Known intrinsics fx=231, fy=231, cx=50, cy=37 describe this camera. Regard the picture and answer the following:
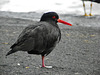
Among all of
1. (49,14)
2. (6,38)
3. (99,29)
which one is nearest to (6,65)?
(49,14)

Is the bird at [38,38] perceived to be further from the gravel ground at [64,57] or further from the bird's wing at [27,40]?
the gravel ground at [64,57]

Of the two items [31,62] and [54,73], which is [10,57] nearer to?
[31,62]

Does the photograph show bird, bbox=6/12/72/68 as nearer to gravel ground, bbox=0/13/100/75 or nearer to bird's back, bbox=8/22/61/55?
bird's back, bbox=8/22/61/55

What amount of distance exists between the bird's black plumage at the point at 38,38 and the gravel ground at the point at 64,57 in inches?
23.7

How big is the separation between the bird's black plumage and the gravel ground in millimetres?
602

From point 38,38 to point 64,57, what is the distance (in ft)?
6.31

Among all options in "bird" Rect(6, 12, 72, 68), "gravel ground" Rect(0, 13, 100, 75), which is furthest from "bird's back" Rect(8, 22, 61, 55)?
"gravel ground" Rect(0, 13, 100, 75)

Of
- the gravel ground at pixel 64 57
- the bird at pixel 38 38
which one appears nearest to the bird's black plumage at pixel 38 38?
the bird at pixel 38 38

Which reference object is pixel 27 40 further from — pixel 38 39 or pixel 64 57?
pixel 64 57

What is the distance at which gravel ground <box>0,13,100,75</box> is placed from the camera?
17.6 feet

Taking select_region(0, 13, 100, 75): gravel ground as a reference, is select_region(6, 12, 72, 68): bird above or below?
above

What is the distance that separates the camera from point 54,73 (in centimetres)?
521

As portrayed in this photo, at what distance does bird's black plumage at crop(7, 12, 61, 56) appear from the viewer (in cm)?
478

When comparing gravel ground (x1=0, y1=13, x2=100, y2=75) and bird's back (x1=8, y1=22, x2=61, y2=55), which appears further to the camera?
gravel ground (x1=0, y1=13, x2=100, y2=75)
